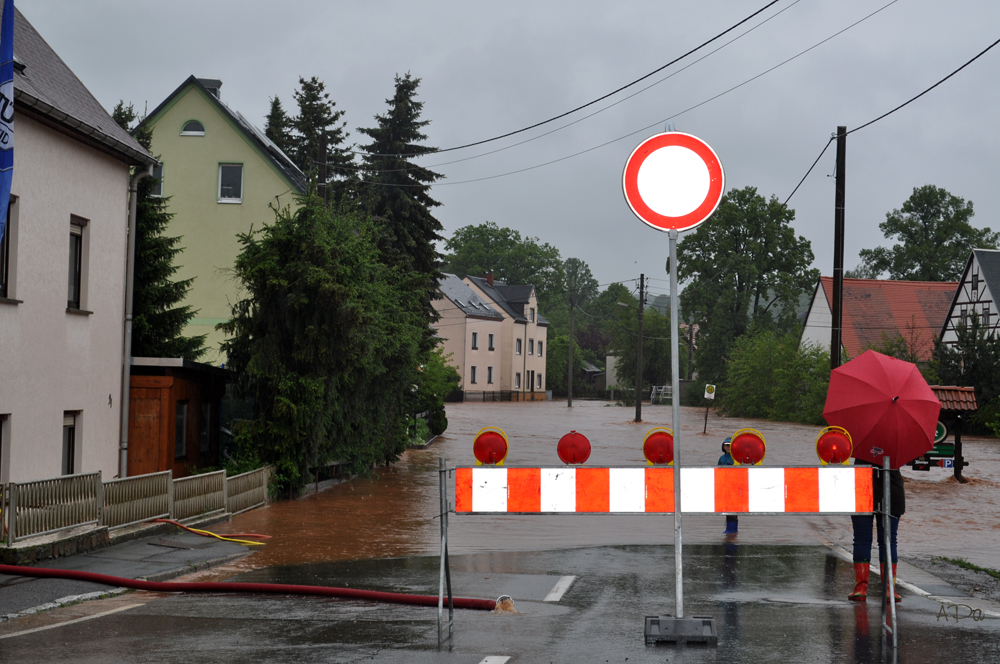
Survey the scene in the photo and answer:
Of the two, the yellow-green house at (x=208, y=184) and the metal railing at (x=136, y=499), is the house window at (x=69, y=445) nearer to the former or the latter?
the metal railing at (x=136, y=499)

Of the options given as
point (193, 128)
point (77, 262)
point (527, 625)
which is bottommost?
point (527, 625)

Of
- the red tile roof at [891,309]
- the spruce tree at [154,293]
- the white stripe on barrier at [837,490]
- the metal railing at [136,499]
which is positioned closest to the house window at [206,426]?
the spruce tree at [154,293]

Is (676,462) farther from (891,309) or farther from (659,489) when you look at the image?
(891,309)

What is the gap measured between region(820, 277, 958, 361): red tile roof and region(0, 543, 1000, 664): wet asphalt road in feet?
179

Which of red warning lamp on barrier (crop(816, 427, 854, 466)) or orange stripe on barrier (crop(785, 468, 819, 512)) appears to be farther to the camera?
red warning lamp on barrier (crop(816, 427, 854, 466))

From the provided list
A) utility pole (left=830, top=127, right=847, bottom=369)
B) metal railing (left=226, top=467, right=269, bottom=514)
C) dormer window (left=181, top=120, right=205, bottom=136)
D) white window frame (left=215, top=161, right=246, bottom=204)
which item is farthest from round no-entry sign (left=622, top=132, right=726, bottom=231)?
dormer window (left=181, top=120, right=205, bottom=136)

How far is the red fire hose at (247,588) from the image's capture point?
788 cm

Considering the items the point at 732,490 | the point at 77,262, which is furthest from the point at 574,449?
the point at 77,262

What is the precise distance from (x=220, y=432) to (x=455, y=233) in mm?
105579

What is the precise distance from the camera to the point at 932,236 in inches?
3415

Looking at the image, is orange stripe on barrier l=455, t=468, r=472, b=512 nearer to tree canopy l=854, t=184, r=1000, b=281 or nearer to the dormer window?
the dormer window

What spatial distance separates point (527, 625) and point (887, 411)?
346cm

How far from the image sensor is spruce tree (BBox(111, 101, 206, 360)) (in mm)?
22141

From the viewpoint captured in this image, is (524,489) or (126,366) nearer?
(524,489)
